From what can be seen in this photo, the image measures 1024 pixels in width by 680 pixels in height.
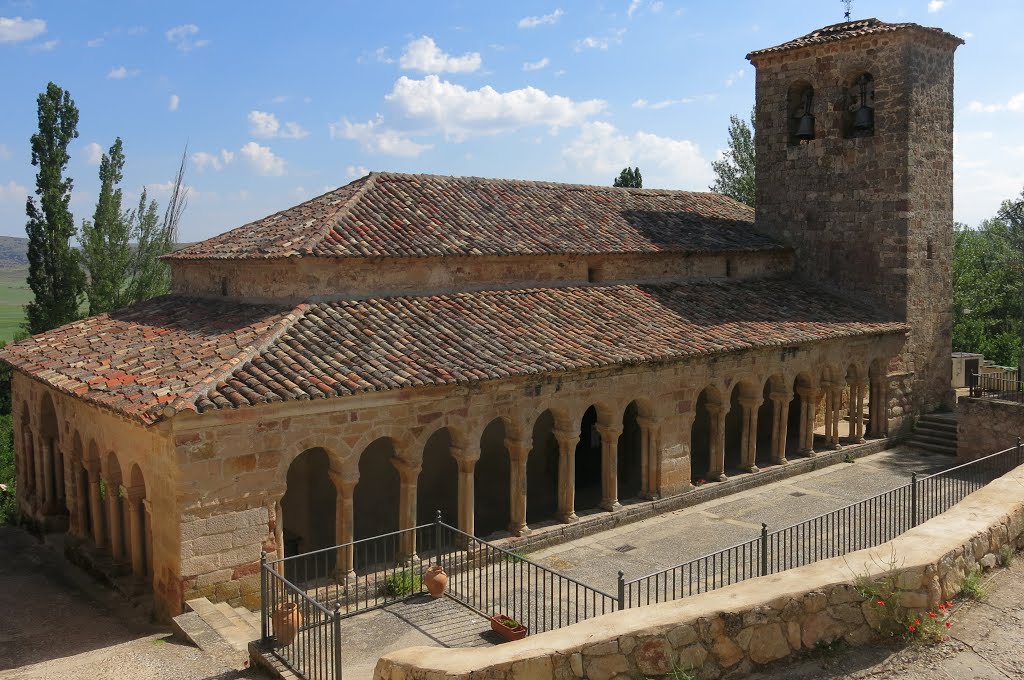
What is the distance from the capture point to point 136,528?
1451 cm

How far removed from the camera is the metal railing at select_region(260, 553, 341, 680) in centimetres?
1009

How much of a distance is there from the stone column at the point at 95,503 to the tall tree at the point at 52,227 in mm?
15503

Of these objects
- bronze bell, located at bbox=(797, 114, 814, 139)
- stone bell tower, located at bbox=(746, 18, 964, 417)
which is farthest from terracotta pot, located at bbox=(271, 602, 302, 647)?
bronze bell, located at bbox=(797, 114, 814, 139)

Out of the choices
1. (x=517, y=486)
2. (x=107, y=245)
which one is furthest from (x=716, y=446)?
Result: (x=107, y=245)

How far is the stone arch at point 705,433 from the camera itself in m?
19.3

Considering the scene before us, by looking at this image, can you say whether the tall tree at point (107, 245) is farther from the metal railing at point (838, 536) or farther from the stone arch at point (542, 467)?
the metal railing at point (838, 536)

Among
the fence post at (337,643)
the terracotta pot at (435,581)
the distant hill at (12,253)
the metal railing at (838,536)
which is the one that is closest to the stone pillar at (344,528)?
the terracotta pot at (435,581)

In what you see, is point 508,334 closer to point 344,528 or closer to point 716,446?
point 344,528

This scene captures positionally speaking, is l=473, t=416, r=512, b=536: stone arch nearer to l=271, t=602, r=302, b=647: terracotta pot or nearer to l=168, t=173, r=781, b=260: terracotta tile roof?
l=168, t=173, r=781, b=260: terracotta tile roof

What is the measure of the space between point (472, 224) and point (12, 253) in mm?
178879

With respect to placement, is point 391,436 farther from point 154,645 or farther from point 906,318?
point 906,318

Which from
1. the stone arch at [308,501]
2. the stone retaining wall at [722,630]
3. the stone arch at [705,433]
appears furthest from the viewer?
the stone arch at [705,433]

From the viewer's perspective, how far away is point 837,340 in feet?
70.7

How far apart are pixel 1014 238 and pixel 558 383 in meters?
46.0
